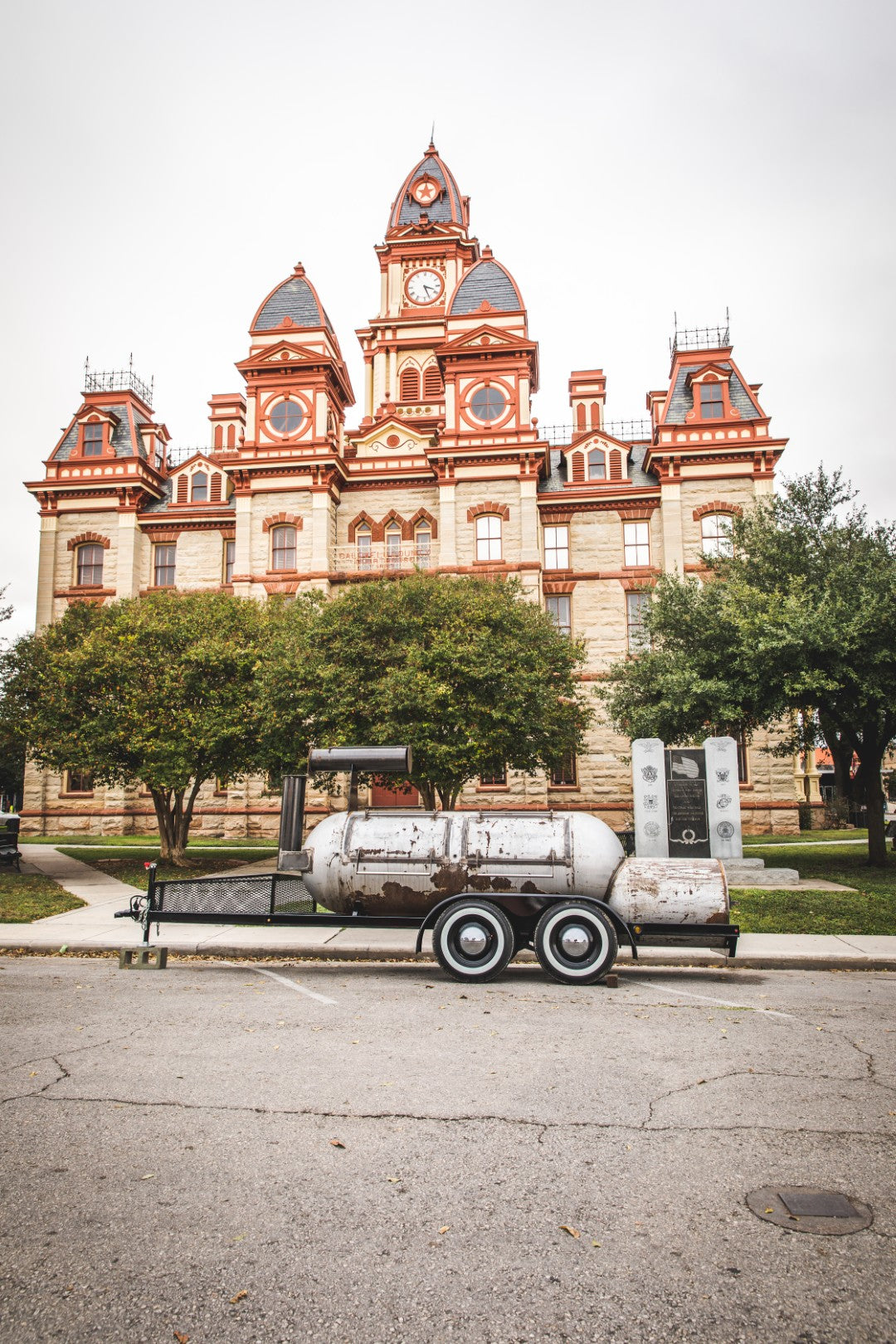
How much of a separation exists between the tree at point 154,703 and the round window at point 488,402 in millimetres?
16157

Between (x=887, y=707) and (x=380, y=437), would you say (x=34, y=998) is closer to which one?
(x=887, y=707)

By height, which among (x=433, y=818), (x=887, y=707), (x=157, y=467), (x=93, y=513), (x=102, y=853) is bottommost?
(x=102, y=853)

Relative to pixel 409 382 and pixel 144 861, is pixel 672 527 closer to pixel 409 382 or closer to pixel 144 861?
pixel 409 382

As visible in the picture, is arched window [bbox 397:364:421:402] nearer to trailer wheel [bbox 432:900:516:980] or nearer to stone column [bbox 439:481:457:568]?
stone column [bbox 439:481:457:568]

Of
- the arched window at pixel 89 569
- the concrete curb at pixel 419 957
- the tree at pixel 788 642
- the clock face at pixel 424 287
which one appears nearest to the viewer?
the concrete curb at pixel 419 957

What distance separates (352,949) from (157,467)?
3337cm

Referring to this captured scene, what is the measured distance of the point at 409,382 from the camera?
44781 millimetres

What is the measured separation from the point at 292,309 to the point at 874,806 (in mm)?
30555

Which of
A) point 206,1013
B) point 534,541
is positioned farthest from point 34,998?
point 534,541

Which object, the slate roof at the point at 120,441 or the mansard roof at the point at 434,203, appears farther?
the mansard roof at the point at 434,203

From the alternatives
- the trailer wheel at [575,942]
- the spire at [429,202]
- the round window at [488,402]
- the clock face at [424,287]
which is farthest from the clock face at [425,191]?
the trailer wheel at [575,942]

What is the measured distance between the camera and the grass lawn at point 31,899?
48.6 ft

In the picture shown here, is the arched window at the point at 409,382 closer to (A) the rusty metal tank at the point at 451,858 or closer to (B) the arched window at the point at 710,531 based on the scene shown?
(B) the arched window at the point at 710,531

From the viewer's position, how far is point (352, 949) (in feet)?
39.2
